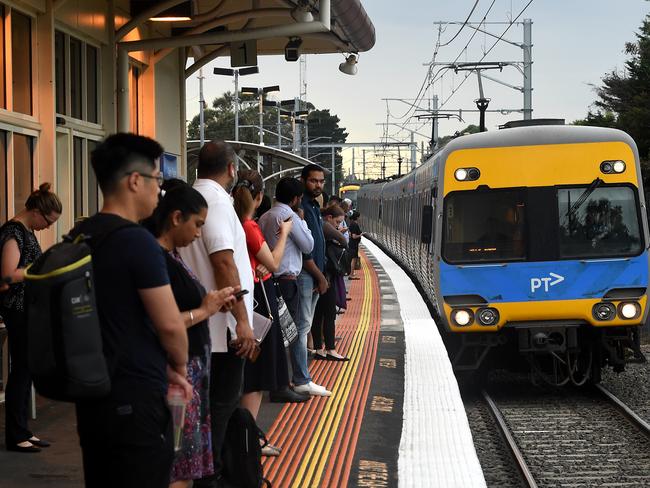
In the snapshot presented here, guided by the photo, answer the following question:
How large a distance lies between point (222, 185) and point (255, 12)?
18.7 ft

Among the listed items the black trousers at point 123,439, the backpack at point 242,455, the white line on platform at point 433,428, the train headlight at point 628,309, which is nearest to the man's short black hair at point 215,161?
the backpack at point 242,455

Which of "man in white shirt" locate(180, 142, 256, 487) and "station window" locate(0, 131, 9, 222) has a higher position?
"station window" locate(0, 131, 9, 222)

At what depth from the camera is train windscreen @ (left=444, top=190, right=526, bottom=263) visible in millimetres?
11742

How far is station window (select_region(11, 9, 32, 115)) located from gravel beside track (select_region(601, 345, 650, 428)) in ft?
21.0

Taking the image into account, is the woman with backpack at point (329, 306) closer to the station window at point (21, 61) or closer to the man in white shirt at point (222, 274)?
the station window at point (21, 61)

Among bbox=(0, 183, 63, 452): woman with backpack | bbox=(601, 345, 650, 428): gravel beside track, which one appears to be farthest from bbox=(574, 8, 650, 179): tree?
bbox=(0, 183, 63, 452): woman with backpack

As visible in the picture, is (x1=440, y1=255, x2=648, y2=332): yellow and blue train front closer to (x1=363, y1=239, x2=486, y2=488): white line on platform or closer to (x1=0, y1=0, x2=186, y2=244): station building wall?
(x1=363, y1=239, x2=486, y2=488): white line on platform

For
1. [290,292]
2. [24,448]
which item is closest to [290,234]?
[290,292]

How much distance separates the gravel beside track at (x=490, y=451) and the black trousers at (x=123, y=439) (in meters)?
5.40

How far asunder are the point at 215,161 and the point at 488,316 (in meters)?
6.59

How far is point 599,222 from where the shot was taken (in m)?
11.7

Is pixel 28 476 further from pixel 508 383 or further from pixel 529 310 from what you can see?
pixel 508 383

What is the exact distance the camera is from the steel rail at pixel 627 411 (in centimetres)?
1055

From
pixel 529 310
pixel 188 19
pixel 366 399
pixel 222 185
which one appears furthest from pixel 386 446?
pixel 188 19
